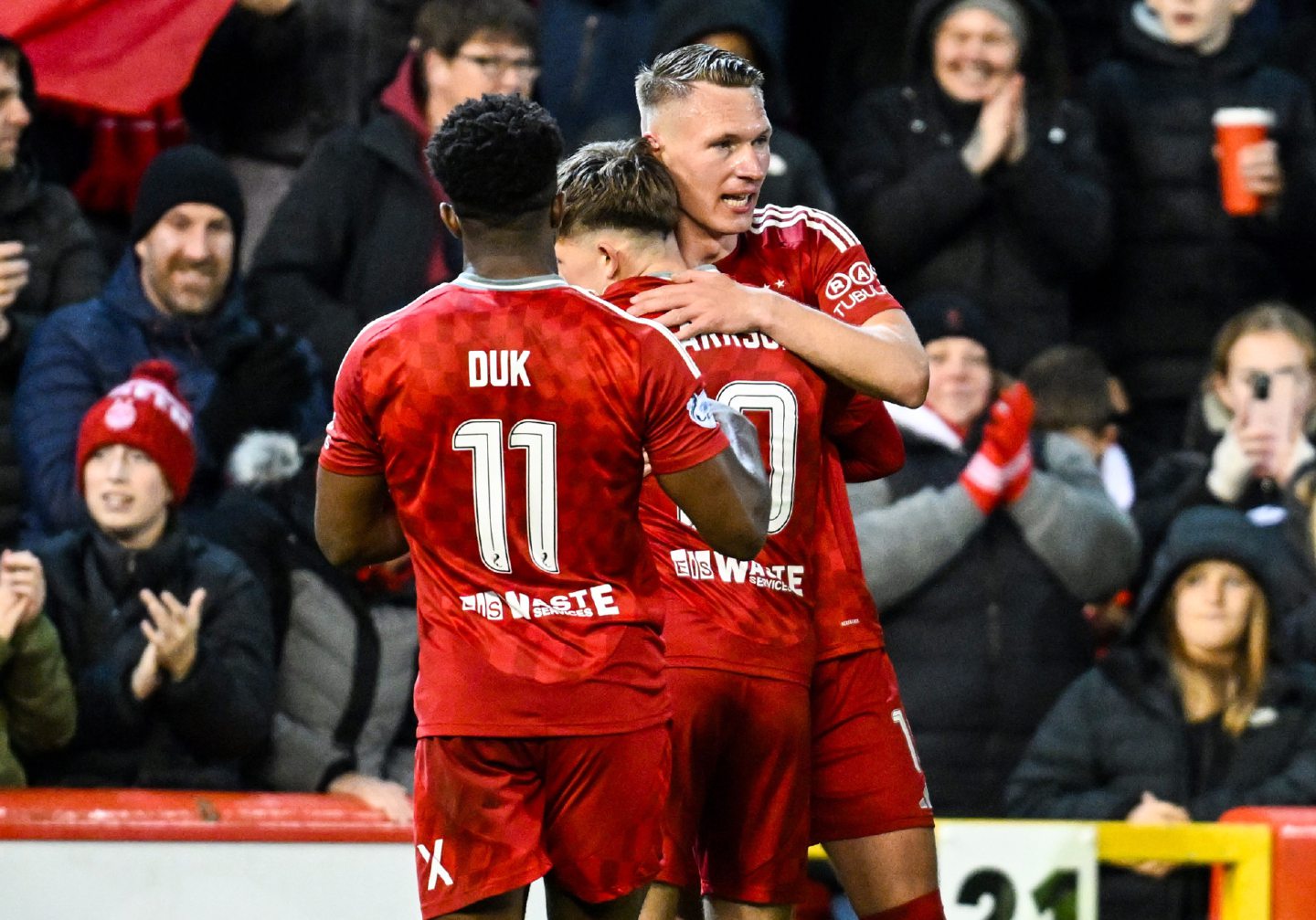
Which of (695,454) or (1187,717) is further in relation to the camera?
(1187,717)

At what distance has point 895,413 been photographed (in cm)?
693

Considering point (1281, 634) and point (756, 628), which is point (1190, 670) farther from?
point (756, 628)

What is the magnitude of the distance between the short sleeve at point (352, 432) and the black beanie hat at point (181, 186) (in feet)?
9.45

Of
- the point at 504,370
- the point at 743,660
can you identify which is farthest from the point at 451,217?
the point at 743,660

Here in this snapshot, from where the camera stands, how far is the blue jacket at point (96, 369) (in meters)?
Result: 6.24

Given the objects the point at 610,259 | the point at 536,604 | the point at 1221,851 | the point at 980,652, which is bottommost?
the point at 1221,851

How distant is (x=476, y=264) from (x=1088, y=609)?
380cm

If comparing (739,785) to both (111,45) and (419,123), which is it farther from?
(111,45)

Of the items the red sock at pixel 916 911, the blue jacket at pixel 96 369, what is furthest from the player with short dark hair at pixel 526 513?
the blue jacket at pixel 96 369

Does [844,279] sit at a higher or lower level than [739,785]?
higher

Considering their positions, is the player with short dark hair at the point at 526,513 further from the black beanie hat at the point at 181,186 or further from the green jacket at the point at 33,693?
the black beanie hat at the point at 181,186

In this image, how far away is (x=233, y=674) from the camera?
19.8 ft

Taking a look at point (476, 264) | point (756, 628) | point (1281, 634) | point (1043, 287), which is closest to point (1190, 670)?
point (1281, 634)

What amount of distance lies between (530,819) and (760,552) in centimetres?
84
